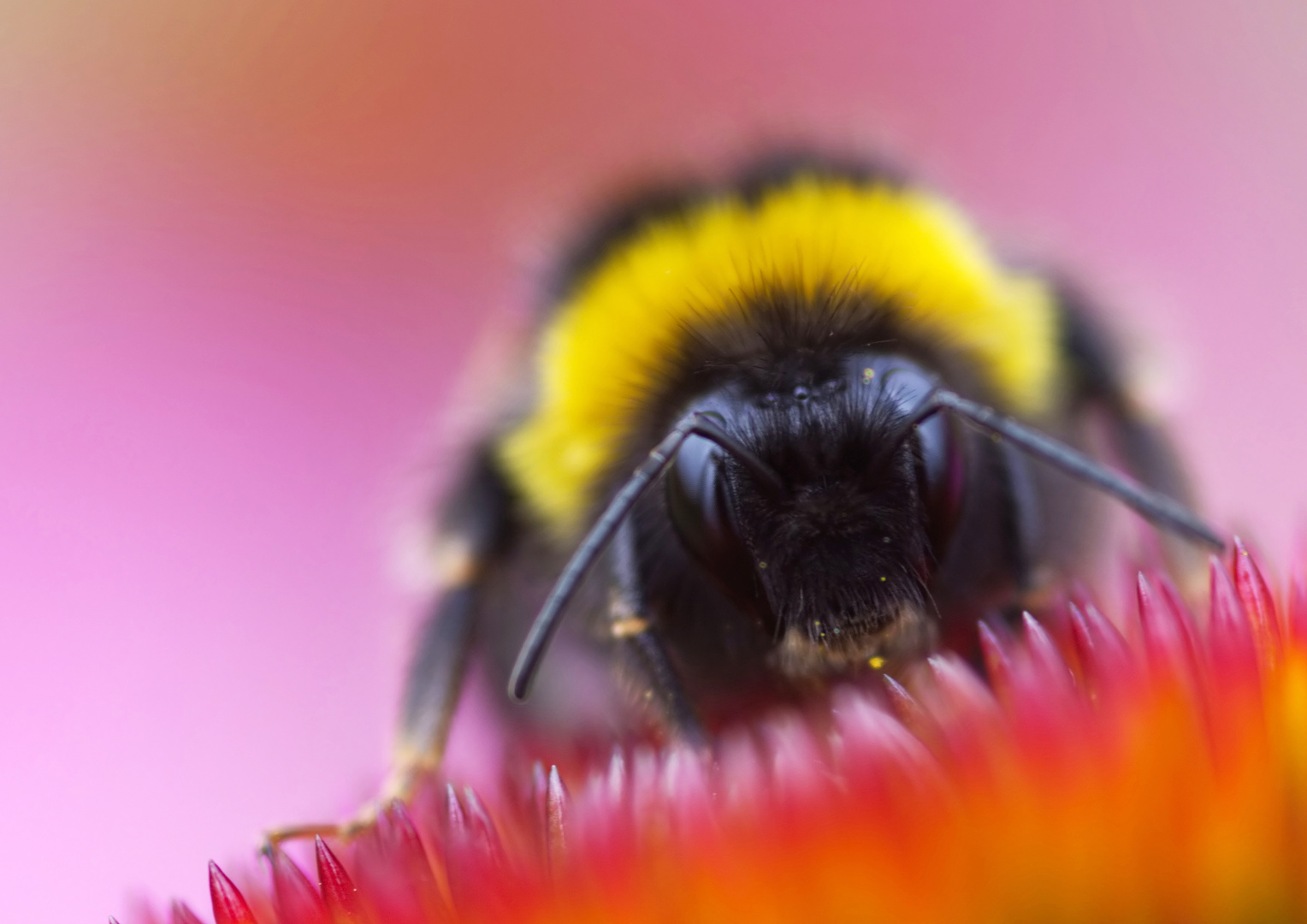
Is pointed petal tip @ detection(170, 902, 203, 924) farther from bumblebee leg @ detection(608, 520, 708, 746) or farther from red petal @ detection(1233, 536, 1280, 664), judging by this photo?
red petal @ detection(1233, 536, 1280, 664)

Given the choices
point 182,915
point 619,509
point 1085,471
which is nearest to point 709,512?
point 619,509

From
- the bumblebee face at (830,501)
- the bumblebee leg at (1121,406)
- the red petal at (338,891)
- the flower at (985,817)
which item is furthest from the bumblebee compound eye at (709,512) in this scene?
the bumblebee leg at (1121,406)

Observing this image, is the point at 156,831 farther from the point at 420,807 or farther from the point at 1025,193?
the point at 1025,193

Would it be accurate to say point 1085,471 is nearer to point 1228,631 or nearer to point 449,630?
point 1228,631

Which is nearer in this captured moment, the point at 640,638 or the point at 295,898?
the point at 295,898

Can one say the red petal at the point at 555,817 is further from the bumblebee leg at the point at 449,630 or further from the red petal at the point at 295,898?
the bumblebee leg at the point at 449,630

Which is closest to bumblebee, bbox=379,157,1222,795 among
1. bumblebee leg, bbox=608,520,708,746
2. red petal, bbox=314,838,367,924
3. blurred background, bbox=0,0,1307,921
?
bumblebee leg, bbox=608,520,708,746
